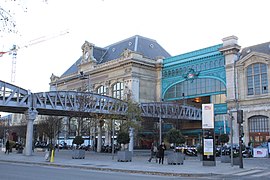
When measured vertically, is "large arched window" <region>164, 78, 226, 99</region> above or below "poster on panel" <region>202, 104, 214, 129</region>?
above

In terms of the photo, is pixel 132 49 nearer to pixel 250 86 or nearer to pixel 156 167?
pixel 250 86

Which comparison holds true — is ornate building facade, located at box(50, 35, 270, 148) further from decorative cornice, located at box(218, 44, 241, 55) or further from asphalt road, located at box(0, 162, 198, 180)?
asphalt road, located at box(0, 162, 198, 180)

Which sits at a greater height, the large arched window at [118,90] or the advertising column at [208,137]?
the large arched window at [118,90]

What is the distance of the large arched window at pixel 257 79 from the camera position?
59.1m

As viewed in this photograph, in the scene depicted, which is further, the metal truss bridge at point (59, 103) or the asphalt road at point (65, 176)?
the metal truss bridge at point (59, 103)

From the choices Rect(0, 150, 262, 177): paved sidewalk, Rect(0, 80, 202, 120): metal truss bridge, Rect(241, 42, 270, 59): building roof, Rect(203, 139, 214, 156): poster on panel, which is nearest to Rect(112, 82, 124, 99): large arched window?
Rect(0, 80, 202, 120): metal truss bridge

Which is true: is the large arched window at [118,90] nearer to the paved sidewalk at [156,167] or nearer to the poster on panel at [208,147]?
the paved sidewalk at [156,167]

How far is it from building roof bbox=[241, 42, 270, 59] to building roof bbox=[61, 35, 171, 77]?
904 inches

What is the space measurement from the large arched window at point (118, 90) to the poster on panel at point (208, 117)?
5195 cm

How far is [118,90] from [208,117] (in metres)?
54.1

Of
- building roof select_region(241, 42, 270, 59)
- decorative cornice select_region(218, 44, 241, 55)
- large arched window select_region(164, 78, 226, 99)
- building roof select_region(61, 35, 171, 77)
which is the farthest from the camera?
building roof select_region(61, 35, 171, 77)

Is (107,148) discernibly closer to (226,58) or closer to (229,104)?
(229,104)

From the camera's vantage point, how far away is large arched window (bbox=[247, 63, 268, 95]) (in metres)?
59.1

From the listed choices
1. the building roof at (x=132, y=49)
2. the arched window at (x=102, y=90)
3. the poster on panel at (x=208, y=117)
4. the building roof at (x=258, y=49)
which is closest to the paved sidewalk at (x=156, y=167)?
the poster on panel at (x=208, y=117)
